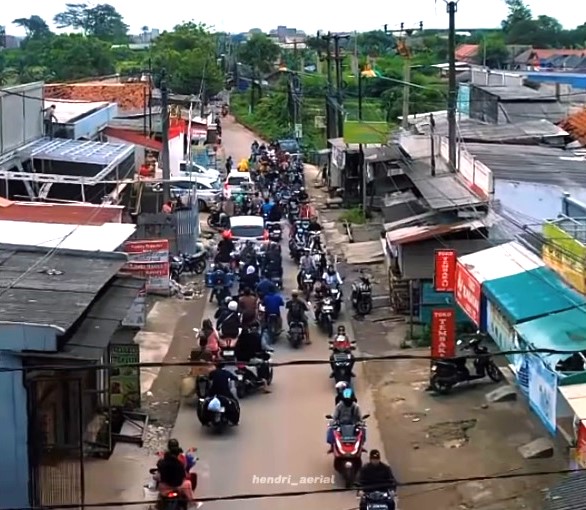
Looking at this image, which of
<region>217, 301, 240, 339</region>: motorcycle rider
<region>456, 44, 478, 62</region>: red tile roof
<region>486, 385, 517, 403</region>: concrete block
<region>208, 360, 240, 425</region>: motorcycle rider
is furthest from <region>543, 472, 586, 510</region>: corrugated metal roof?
<region>456, 44, 478, 62</region>: red tile roof

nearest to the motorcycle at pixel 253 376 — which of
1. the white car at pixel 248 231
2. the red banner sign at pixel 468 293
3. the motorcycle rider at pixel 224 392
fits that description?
the motorcycle rider at pixel 224 392

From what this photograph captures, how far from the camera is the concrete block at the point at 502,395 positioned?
15750 mm

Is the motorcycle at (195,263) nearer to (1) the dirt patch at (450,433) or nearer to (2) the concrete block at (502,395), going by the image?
(2) the concrete block at (502,395)

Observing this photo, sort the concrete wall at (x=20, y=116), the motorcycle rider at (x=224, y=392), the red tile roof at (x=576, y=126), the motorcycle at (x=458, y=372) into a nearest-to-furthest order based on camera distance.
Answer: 1. the motorcycle rider at (x=224, y=392)
2. the motorcycle at (x=458, y=372)
3. the concrete wall at (x=20, y=116)
4. the red tile roof at (x=576, y=126)

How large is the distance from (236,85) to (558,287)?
80988mm

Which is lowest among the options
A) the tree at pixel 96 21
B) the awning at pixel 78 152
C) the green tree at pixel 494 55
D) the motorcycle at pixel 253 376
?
the motorcycle at pixel 253 376

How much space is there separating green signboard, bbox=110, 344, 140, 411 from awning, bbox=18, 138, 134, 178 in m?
10.9

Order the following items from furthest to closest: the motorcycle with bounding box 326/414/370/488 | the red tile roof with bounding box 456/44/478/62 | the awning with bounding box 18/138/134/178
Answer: the red tile roof with bounding box 456/44/478/62 → the awning with bounding box 18/138/134/178 → the motorcycle with bounding box 326/414/370/488

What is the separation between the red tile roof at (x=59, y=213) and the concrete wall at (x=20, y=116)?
23.7 feet

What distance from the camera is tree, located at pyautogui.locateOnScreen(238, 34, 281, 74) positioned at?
8888 cm

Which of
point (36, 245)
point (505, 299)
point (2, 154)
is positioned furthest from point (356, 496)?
point (2, 154)

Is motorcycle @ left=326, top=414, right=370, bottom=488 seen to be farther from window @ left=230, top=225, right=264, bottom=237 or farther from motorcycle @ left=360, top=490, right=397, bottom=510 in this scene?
window @ left=230, top=225, right=264, bottom=237

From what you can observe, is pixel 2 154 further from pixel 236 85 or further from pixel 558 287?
pixel 236 85

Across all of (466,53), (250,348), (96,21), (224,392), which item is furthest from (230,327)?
(96,21)
